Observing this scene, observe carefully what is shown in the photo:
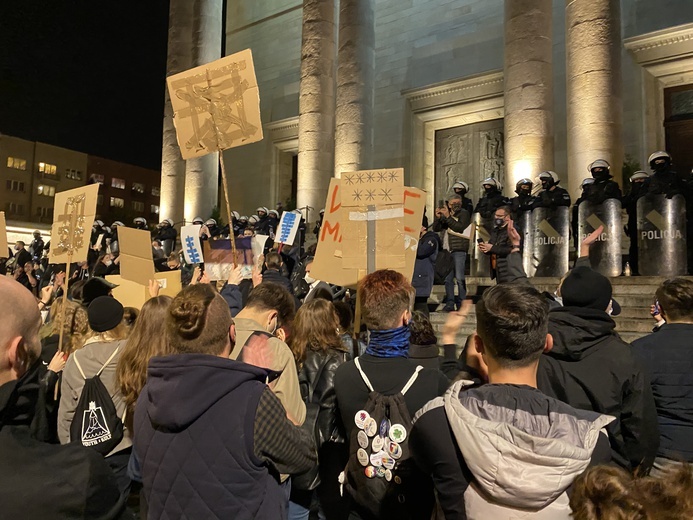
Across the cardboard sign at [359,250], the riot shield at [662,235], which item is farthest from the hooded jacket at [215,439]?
the riot shield at [662,235]

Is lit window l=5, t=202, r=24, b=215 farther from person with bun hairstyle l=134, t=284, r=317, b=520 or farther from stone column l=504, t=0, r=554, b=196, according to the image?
person with bun hairstyle l=134, t=284, r=317, b=520

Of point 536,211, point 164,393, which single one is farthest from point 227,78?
point 536,211

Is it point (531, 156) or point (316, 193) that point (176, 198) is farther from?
point (531, 156)

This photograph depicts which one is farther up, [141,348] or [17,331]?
[17,331]

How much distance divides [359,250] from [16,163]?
2355 inches

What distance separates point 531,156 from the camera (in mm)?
12500

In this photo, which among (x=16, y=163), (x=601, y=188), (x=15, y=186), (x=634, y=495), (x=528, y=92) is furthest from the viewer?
(x=16, y=163)

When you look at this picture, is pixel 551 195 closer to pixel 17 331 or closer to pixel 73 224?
pixel 73 224

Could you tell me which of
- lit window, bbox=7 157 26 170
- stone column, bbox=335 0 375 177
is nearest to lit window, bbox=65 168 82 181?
lit window, bbox=7 157 26 170

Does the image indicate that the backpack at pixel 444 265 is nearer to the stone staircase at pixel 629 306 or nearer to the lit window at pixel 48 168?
the stone staircase at pixel 629 306

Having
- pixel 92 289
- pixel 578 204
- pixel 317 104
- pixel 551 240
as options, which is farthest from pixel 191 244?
pixel 317 104

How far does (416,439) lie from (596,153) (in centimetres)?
1132

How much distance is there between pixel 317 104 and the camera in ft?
57.6

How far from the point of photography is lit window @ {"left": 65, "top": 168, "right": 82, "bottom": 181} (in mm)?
59438
